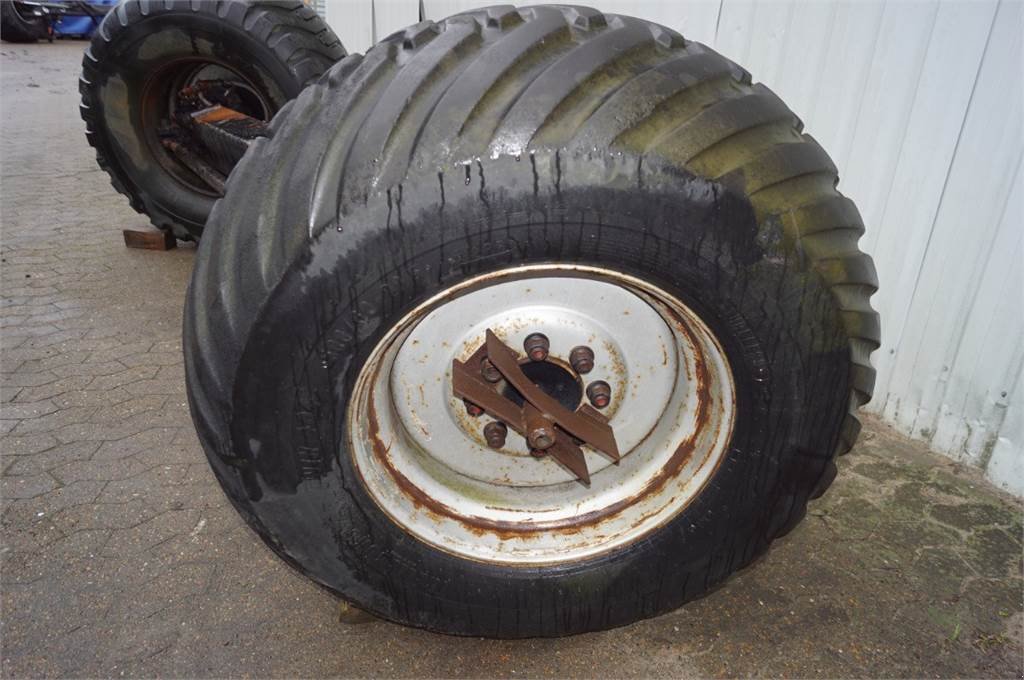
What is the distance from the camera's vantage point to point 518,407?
66.1 inches

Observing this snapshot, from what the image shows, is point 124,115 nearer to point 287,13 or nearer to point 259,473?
point 287,13

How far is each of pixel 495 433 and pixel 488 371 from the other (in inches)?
6.2

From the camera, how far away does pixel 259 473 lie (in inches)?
60.5

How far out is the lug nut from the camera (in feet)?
5.51

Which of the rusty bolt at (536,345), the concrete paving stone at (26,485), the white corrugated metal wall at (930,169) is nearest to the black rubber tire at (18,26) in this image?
the concrete paving stone at (26,485)

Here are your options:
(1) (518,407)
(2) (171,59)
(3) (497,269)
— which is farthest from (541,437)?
(2) (171,59)

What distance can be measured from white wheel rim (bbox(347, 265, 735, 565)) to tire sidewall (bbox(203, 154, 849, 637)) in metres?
0.05

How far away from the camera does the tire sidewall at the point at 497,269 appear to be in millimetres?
1348

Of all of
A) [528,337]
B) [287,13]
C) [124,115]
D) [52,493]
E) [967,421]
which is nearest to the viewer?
[528,337]

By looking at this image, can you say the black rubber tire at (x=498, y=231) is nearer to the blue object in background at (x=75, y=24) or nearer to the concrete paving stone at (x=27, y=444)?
the concrete paving stone at (x=27, y=444)

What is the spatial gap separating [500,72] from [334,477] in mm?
860

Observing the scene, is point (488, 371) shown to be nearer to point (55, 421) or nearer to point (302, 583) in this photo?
point (302, 583)

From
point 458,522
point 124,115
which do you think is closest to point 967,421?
point 458,522

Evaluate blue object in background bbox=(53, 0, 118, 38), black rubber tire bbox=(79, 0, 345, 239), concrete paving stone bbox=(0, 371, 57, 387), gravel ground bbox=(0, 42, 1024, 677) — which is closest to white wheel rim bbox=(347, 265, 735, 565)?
gravel ground bbox=(0, 42, 1024, 677)
